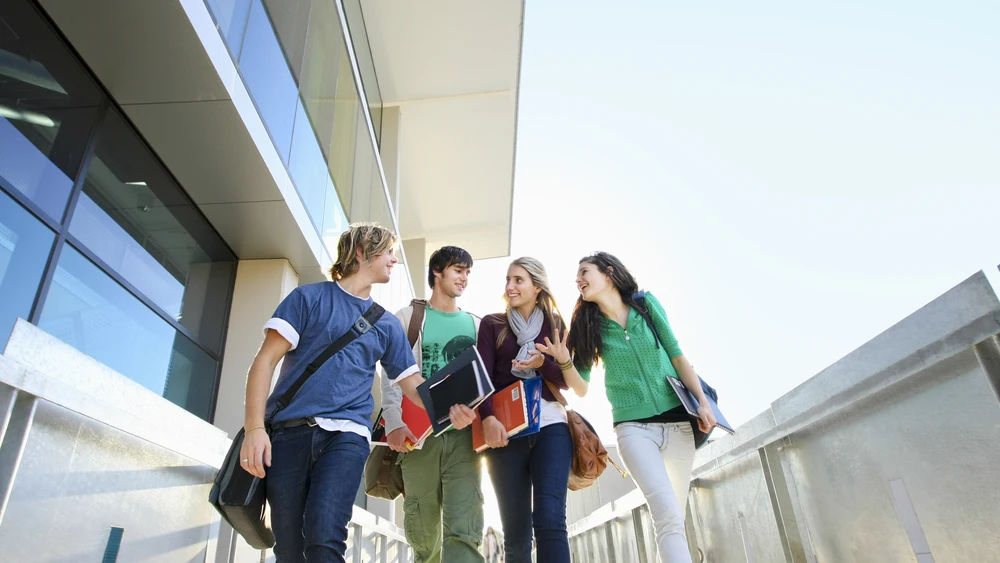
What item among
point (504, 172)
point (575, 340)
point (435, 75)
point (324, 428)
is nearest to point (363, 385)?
point (324, 428)

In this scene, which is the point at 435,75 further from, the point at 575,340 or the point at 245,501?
the point at 245,501

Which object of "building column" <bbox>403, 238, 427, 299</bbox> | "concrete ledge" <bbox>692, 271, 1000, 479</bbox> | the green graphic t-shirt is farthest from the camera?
"building column" <bbox>403, 238, 427, 299</bbox>

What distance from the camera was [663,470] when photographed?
331 centimetres

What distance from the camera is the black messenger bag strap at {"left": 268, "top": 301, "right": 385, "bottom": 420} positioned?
8.49ft

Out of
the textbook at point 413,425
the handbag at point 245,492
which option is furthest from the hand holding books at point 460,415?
the handbag at point 245,492

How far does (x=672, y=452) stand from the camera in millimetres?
3463

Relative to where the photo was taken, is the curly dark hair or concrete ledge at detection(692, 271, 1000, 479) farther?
the curly dark hair

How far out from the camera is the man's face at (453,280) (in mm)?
3990

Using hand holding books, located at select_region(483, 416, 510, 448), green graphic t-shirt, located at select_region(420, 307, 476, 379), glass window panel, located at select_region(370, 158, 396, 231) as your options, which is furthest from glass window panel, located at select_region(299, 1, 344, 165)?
hand holding books, located at select_region(483, 416, 510, 448)

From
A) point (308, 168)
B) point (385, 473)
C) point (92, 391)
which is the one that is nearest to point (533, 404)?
point (385, 473)

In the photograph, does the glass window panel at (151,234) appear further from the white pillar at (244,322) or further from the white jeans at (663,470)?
the white jeans at (663,470)

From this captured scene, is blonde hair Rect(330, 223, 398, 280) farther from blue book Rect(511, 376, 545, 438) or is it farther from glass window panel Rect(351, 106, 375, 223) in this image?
glass window panel Rect(351, 106, 375, 223)

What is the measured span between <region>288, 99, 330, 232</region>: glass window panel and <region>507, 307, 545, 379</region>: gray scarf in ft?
12.5

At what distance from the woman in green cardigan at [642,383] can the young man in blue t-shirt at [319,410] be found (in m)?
0.95
